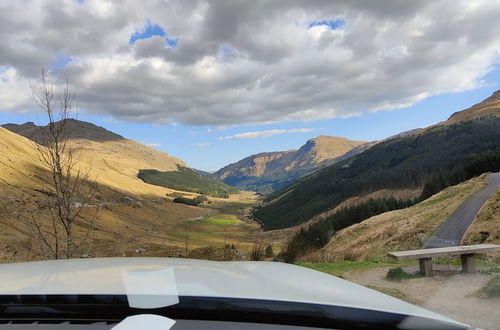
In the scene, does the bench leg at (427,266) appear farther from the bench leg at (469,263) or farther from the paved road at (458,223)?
the paved road at (458,223)

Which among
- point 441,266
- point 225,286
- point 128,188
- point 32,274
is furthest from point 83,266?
point 128,188

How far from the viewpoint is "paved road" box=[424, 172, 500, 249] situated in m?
29.0

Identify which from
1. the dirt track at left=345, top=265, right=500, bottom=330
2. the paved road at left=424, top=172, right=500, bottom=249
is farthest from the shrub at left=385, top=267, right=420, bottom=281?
the paved road at left=424, top=172, right=500, bottom=249

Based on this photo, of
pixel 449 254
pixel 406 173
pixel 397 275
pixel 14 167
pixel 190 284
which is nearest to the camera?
pixel 190 284

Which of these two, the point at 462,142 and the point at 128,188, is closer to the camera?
the point at 462,142

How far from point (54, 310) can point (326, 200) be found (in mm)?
163863

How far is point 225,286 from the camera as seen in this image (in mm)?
2414

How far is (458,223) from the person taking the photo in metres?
36.6

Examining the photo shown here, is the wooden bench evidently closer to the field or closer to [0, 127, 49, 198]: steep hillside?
the field

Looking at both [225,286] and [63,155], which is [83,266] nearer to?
[225,286]

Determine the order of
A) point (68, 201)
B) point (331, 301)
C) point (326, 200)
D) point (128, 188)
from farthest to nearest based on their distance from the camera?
point (128, 188)
point (326, 200)
point (68, 201)
point (331, 301)

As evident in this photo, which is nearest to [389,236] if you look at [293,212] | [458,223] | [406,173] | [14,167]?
[458,223]

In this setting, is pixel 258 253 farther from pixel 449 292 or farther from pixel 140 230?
pixel 140 230

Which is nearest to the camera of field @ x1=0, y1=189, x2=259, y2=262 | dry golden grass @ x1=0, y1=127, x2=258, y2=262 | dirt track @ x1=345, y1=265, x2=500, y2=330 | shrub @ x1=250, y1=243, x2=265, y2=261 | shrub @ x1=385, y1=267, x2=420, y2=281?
dirt track @ x1=345, y1=265, x2=500, y2=330
